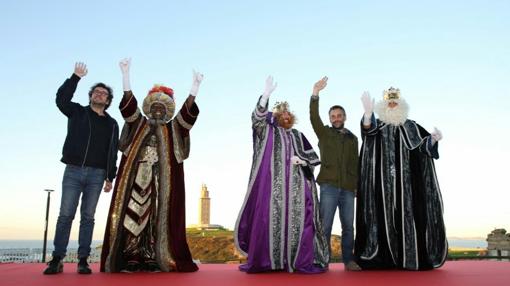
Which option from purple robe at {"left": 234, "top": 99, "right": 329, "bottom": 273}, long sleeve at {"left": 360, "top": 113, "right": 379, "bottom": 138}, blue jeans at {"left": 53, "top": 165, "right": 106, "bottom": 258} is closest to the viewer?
blue jeans at {"left": 53, "top": 165, "right": 106, "bottom": 258}

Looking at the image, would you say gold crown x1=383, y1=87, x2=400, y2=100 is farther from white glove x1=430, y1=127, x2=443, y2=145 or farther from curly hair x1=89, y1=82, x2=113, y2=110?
curly hair x1=89, y1=82, x2=113, y2=110

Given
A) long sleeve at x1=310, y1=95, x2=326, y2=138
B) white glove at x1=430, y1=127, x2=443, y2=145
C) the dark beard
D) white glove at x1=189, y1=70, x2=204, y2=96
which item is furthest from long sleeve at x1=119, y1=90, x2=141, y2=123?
white glove at x1=430, y1=127, x2=443, y2=145

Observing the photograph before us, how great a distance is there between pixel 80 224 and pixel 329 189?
9.37 ft

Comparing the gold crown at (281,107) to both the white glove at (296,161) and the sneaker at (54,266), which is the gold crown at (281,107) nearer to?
the white glove at (296,161)

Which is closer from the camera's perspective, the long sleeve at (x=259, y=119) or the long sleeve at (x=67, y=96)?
the long sleeve at (x=67, y=96)

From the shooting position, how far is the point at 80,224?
4664mm

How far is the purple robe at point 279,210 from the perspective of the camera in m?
4.70

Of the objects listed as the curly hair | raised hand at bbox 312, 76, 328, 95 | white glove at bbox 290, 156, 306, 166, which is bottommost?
white glove at bbox 290, 156, 306, 166

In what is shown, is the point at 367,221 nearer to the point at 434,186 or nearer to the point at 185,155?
the point at 434,186

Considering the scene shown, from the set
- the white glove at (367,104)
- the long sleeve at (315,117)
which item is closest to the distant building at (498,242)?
the white glove at (367,104)

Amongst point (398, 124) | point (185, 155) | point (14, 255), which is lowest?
point (14, 255)

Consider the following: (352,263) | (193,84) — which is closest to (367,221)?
(352,263)

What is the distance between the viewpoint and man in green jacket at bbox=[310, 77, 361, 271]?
5148 millimetres

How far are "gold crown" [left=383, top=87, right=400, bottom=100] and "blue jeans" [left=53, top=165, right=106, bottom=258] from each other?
145 inches
